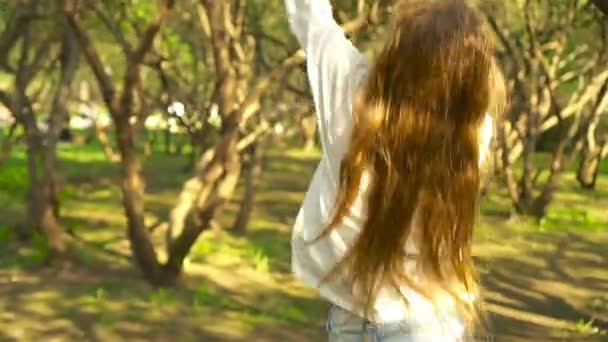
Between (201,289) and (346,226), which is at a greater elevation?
(346,226)

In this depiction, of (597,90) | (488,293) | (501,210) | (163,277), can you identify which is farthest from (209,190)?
(597,90)

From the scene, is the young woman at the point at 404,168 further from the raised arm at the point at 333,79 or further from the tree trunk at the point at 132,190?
the tree trunk at the point at 132,190

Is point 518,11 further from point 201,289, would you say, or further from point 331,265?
point 331,265

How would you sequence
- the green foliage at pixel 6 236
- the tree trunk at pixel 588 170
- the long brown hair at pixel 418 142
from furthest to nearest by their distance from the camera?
the tree trunk at pixel 588 170
the green foliage at pixel 6 236
the long brown hair at pixel 418 142

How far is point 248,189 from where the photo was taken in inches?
457

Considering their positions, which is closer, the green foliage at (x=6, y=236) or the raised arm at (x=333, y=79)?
the raised arm at (x=333, y=79)

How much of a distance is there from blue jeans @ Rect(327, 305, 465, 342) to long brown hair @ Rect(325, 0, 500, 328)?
0.04 metres

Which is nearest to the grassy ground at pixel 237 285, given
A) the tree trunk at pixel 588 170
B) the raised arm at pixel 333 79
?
the tree trunk at pixel 588 170

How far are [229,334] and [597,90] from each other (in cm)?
924

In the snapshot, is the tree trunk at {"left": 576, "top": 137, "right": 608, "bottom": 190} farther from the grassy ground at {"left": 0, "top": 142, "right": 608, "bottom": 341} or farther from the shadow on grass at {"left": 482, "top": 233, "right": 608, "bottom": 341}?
the shadow on grass at {"left": 482, "top": 233, "right": 608, "bottom": 341}

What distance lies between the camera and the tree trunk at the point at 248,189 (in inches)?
453

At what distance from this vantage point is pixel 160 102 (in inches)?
554

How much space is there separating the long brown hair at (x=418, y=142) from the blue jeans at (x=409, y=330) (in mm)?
44

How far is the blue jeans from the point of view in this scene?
8.14 ft
